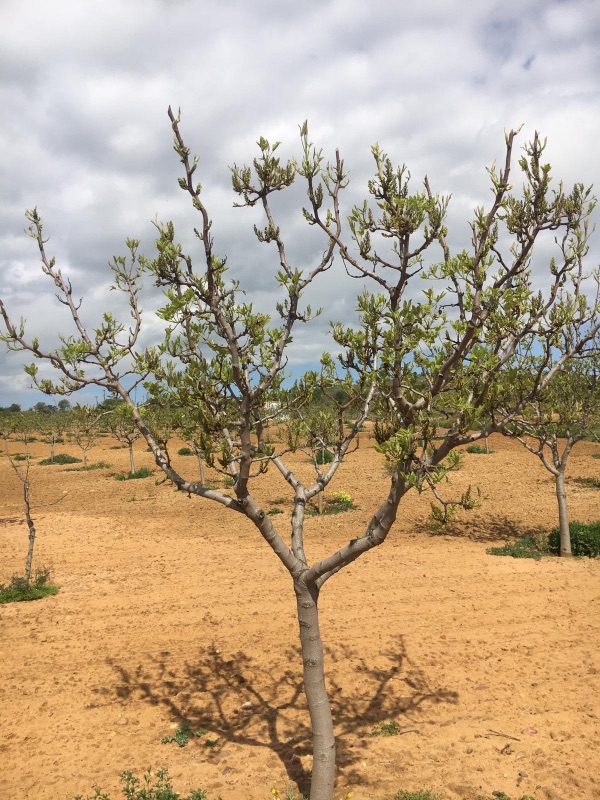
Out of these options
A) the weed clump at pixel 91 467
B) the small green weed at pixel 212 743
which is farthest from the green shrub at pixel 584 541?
the weed clump at pixel 91 467

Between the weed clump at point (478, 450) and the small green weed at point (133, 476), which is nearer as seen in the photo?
the small green weed at point (133, 476)

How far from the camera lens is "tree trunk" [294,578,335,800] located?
5.62 metres

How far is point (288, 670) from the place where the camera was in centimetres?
895

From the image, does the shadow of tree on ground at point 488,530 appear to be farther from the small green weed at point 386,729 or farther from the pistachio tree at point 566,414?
the small green weed at point 386,729

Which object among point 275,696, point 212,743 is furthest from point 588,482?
point 212,743

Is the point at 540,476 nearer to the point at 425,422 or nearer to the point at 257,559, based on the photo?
the point at 257,559

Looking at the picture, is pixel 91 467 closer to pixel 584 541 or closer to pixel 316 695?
pixel 584 541

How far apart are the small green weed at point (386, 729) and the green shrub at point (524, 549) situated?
8000 mm

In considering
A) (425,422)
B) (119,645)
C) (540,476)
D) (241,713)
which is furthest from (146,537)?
(540,476)

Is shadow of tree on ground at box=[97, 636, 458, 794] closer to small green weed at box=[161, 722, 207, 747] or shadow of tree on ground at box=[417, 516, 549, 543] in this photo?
small green weed at box=[161, 722, 207, 747]

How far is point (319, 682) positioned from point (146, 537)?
42.8ft

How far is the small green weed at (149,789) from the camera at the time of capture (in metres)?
5.89

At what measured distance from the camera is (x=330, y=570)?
552cm

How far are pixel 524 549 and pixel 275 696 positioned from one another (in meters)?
9.02
